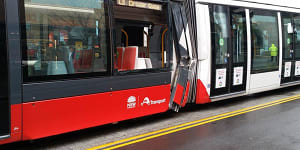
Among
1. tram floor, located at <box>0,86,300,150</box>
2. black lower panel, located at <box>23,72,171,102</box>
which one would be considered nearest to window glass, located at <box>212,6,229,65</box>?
tram floor, located at <box>0,86,300,150</box>

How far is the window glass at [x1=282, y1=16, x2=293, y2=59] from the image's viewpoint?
31.1 feet

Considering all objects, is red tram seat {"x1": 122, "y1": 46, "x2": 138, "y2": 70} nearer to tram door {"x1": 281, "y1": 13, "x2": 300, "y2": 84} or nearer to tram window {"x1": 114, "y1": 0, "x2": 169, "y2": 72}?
tram window {"x1": 114, "y1": 0, "x2": 169, "y2": 72}

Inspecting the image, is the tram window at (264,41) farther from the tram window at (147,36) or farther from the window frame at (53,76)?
the window frame at (53,76)

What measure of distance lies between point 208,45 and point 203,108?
6.05 ft

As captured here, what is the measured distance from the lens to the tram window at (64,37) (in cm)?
438

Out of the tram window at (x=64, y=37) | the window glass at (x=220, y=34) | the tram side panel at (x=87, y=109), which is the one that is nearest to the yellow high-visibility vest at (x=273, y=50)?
the window glass at (x=220, y=34)

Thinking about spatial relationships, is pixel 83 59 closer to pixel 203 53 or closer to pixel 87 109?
pixel 87 109

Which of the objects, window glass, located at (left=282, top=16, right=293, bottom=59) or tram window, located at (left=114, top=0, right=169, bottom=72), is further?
window glass, located at (left=282, top=16, right=293, bottom=59)

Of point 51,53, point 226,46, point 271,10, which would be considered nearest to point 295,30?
point 271,10

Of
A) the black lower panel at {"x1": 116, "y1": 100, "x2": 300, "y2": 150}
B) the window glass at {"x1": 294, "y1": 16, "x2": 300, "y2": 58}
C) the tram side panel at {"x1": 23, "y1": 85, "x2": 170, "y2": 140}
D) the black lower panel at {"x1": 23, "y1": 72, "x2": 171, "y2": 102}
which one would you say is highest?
the window glass at {"x1": 294, "y1": 16, "x2": 300, "y2": 58}

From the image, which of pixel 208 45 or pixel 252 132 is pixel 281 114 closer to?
pixel 252 132

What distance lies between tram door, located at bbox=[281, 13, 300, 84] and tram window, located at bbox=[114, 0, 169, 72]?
5075 millimetres

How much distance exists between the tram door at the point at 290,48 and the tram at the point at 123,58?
0.29 m

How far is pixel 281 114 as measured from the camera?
6.96m
